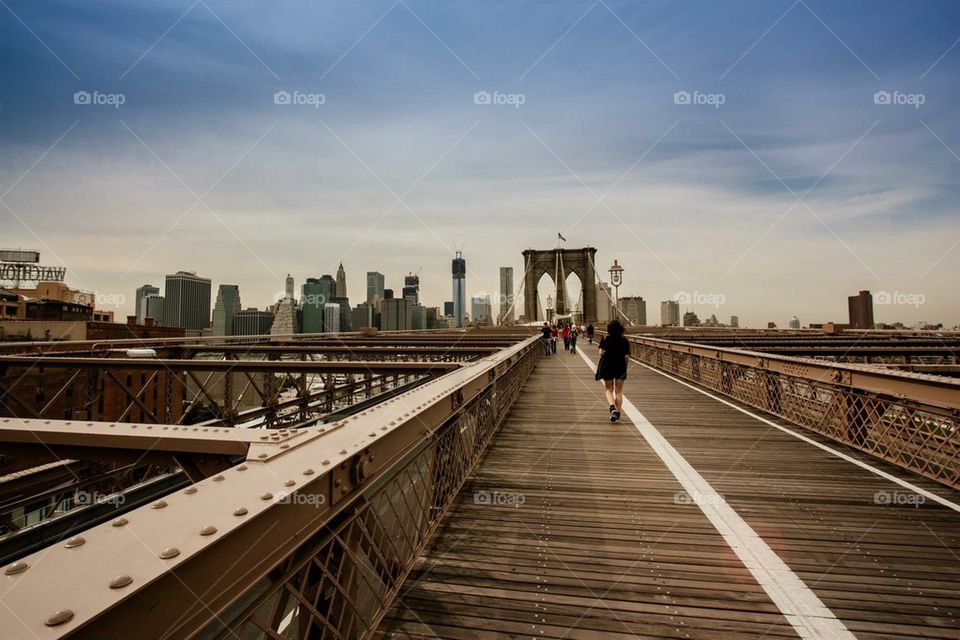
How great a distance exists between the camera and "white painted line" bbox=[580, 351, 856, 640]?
2723 mm

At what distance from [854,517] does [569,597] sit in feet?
10.2

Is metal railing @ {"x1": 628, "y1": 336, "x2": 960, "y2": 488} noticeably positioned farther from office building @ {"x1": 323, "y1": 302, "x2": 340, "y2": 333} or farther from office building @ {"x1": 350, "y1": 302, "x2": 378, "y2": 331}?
office building @ {"x1": 350, "y1": 302, "x2": 378, "y2": 331}

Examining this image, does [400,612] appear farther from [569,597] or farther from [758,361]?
[758,361]

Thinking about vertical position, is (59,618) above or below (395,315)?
below

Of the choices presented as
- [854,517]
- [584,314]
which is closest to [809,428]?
[854,517]

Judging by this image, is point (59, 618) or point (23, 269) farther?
point (23, 269)

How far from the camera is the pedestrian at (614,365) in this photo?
8.23 m

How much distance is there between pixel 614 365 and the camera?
27.1ft

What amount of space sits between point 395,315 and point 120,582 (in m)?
76.7

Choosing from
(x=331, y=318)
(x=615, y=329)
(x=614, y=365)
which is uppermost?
(x=331, y=318)

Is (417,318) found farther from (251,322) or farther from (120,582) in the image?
(120,582)

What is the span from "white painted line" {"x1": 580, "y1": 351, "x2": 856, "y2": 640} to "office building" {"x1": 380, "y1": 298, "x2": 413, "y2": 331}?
70.8 meters

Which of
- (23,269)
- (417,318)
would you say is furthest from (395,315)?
(23,269)

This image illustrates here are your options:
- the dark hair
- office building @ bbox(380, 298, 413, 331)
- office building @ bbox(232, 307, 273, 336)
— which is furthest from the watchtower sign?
the dark hair
